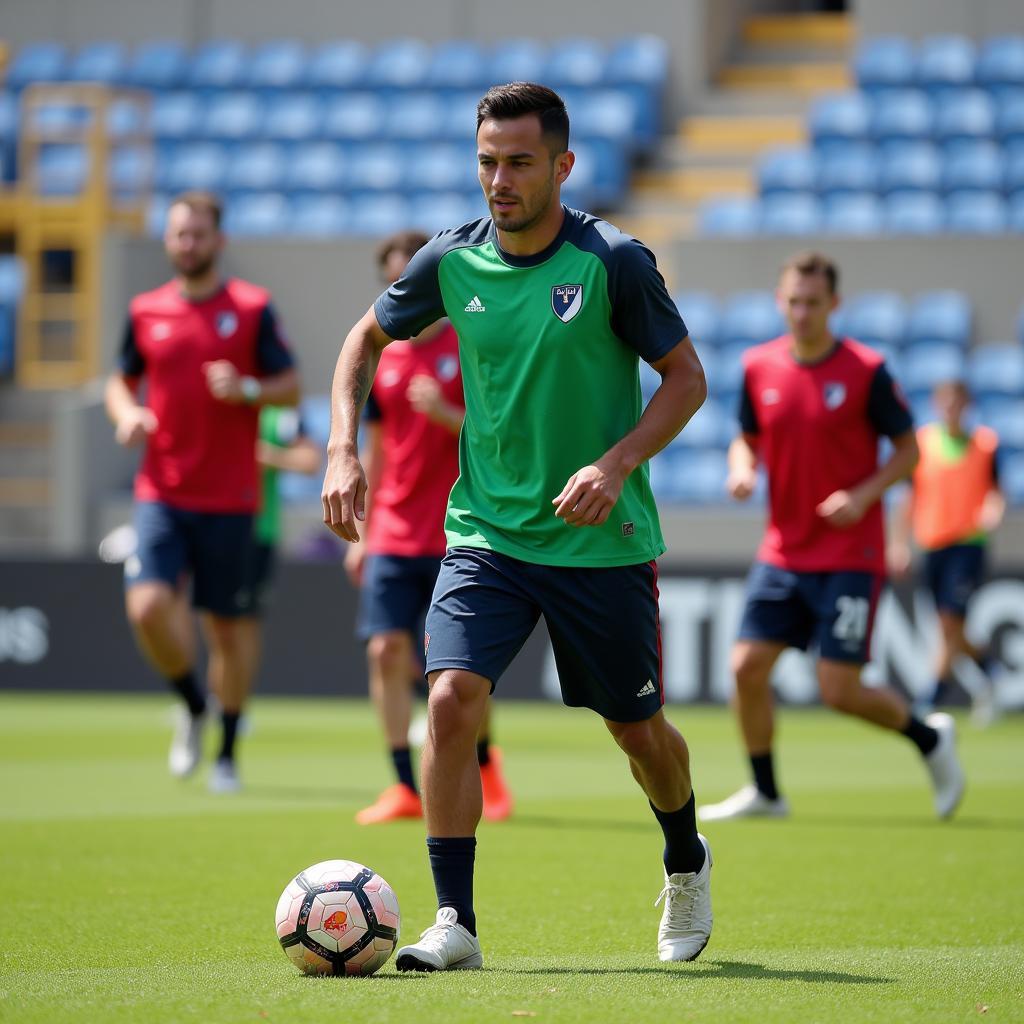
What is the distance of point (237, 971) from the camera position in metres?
5.23

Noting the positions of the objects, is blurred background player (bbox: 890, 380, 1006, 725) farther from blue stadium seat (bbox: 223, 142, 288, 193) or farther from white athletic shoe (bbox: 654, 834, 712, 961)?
blue stadium seat (bbox: 223, 142, 288, 193)

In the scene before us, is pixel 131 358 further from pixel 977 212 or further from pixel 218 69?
pixel 218 69

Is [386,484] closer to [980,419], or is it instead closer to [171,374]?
[171,374]

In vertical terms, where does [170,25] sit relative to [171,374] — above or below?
above

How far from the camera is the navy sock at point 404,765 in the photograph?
927cm

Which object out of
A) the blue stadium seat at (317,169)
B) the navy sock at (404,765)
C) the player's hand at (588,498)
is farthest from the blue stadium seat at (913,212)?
the player's hand at (588,498)

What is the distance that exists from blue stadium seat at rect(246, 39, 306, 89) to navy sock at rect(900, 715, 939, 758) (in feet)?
65.2

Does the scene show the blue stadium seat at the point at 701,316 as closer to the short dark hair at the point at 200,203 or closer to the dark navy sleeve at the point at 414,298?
the short dark hair at the point at 200,203

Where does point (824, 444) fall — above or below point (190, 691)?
above

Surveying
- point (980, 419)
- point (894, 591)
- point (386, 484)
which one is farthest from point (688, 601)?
point (386, 484)

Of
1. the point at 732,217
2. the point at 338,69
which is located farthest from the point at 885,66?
the point at 338,69

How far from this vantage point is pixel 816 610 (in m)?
9.16

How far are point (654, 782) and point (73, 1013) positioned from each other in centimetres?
184

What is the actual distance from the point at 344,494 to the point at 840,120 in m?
19.7
